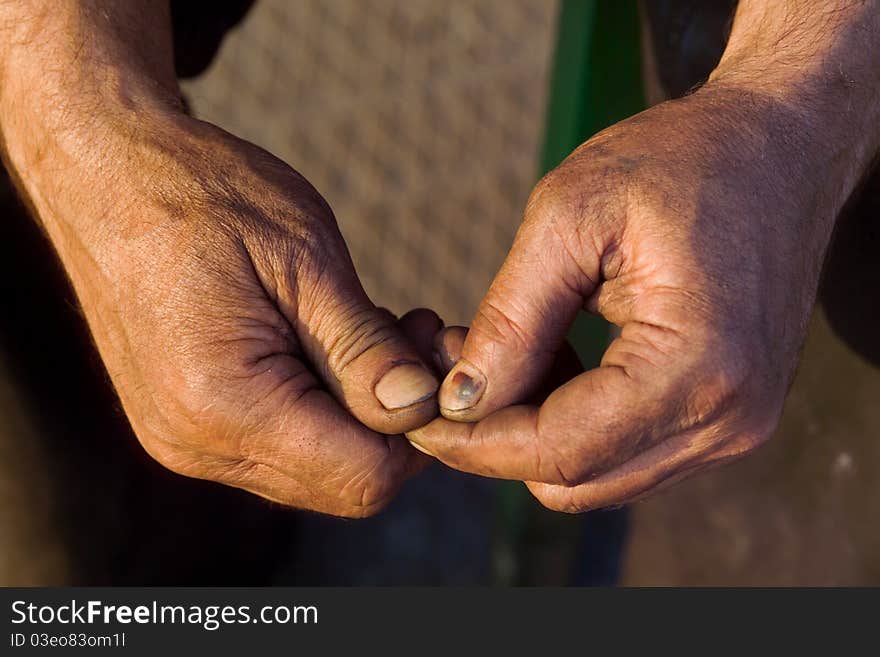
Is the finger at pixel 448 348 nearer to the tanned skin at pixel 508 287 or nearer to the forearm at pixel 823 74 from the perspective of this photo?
the tanned skin at pixel 508 287

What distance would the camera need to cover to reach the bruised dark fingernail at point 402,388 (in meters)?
1.00

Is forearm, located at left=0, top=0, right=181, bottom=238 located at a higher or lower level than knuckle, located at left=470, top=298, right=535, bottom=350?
higher

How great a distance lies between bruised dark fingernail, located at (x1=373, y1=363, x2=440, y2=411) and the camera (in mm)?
999

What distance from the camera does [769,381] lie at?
0.94m

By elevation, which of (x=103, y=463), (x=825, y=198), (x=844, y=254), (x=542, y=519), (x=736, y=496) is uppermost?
(x=825, y=198)

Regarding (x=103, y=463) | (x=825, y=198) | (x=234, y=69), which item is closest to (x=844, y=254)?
(x=825, y=198)

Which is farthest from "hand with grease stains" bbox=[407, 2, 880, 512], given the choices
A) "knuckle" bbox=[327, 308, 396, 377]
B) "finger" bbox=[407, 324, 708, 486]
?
"knuckle" bbox=[327, 308, 396, 377]

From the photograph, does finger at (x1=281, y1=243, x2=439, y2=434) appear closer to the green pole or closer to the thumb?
the thumb

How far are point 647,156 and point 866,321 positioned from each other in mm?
608

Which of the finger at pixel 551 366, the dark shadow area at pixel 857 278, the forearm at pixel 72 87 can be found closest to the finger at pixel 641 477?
the finger at pixel 551 366

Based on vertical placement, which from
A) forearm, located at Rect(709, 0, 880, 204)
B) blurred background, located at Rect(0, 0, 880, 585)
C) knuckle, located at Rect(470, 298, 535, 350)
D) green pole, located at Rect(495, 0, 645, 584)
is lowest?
blurred background, located at Rect(0, 0, 880, 585)

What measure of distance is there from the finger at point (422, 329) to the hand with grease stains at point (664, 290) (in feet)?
0.23

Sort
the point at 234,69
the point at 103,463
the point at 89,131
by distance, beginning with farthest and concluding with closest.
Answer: the point at 234,69
the point at 103,463
the point at 89,131

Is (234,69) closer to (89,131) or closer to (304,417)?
(89,131)
